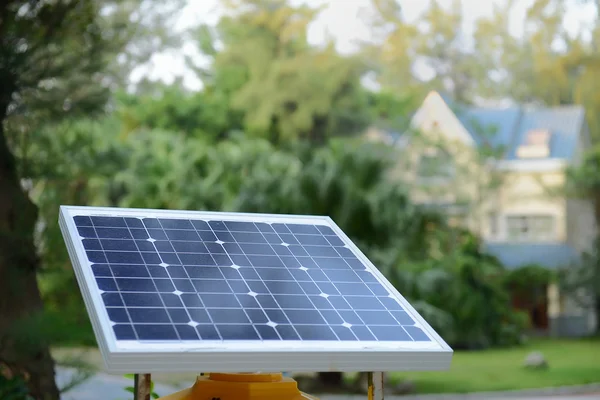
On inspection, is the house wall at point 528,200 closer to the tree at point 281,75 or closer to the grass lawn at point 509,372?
the grass lawn at point 509,372

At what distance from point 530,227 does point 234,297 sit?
620 inches

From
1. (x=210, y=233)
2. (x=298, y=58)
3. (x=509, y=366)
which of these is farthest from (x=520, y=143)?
(x=210, y=233)

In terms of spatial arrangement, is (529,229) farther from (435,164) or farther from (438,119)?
(438,119)

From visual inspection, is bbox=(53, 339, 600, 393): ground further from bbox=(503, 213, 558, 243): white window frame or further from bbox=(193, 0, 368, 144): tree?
bbox=(193, 0, 368, 144): tree

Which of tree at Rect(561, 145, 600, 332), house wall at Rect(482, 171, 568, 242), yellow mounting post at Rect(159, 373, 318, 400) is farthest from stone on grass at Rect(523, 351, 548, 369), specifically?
yellow mounting post at Rect(159, 373, 318, 400)

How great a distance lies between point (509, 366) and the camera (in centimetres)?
1254

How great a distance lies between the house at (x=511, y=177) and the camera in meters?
15.8

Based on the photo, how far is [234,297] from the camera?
1.51 metres

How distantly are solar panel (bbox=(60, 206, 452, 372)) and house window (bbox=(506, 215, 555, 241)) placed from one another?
15272 millimetres

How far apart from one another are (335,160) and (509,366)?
17.7ft

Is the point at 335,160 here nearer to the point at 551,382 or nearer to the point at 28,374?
the point at 551,382

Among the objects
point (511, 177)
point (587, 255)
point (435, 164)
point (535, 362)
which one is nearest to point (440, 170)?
point (435, 164)

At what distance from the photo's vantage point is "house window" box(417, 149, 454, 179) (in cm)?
1570

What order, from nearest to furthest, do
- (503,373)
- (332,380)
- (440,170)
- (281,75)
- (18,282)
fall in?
(18,282) < (332,380) < (503,373) < (440,170) < (281,75)
